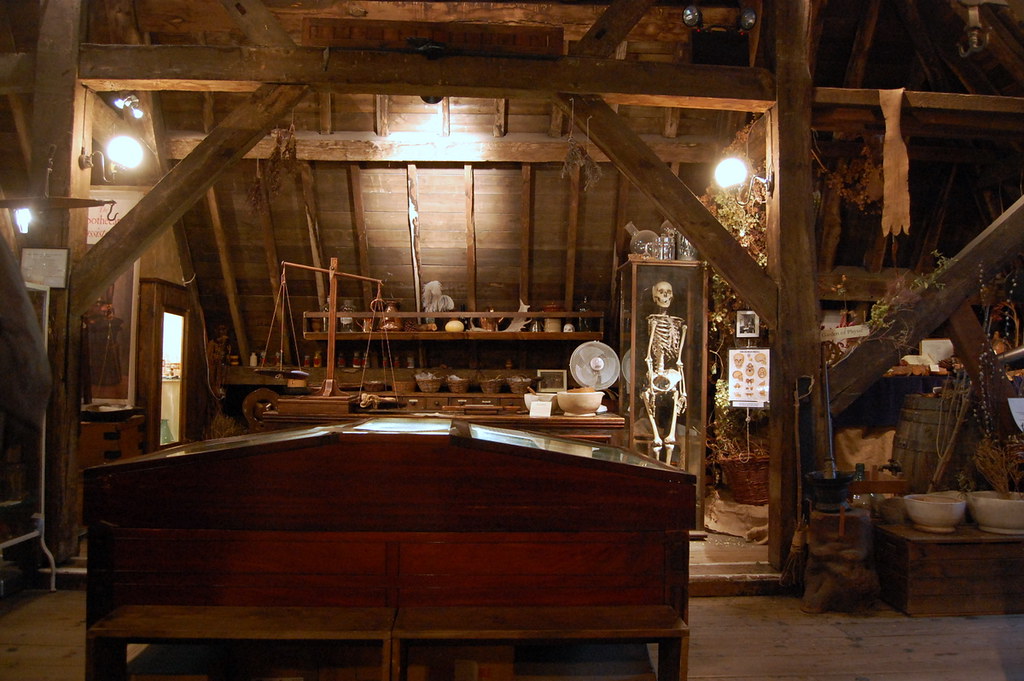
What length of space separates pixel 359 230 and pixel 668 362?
3579 mm

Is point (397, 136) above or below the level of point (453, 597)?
above

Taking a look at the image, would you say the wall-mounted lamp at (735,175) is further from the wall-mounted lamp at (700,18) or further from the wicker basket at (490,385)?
the wicker basket at (490,385)

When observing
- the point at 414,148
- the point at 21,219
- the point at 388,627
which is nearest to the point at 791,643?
the point at 388,627

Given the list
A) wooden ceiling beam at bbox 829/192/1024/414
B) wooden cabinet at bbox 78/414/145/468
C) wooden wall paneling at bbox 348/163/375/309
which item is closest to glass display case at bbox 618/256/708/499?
wooden ceiling beam at bbox 829/192/1024/414

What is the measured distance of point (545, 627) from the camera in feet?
6.97

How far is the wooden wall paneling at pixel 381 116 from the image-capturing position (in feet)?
20.5

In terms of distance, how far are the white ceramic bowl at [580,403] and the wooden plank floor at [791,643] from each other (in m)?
1.56

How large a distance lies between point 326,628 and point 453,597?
44cm

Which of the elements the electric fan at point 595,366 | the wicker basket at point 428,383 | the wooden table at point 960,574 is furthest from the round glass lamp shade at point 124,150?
the wooden table at point 960,574

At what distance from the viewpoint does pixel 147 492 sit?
7.31ft

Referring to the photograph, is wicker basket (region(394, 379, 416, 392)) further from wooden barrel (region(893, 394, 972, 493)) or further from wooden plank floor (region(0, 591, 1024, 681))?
wooden barrel (region(893, 394, 972, 493))

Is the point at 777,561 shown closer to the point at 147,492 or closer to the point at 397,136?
the point at 147,492

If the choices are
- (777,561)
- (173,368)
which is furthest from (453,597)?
(173,368)

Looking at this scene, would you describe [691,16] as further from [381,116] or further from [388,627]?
[388,627]
